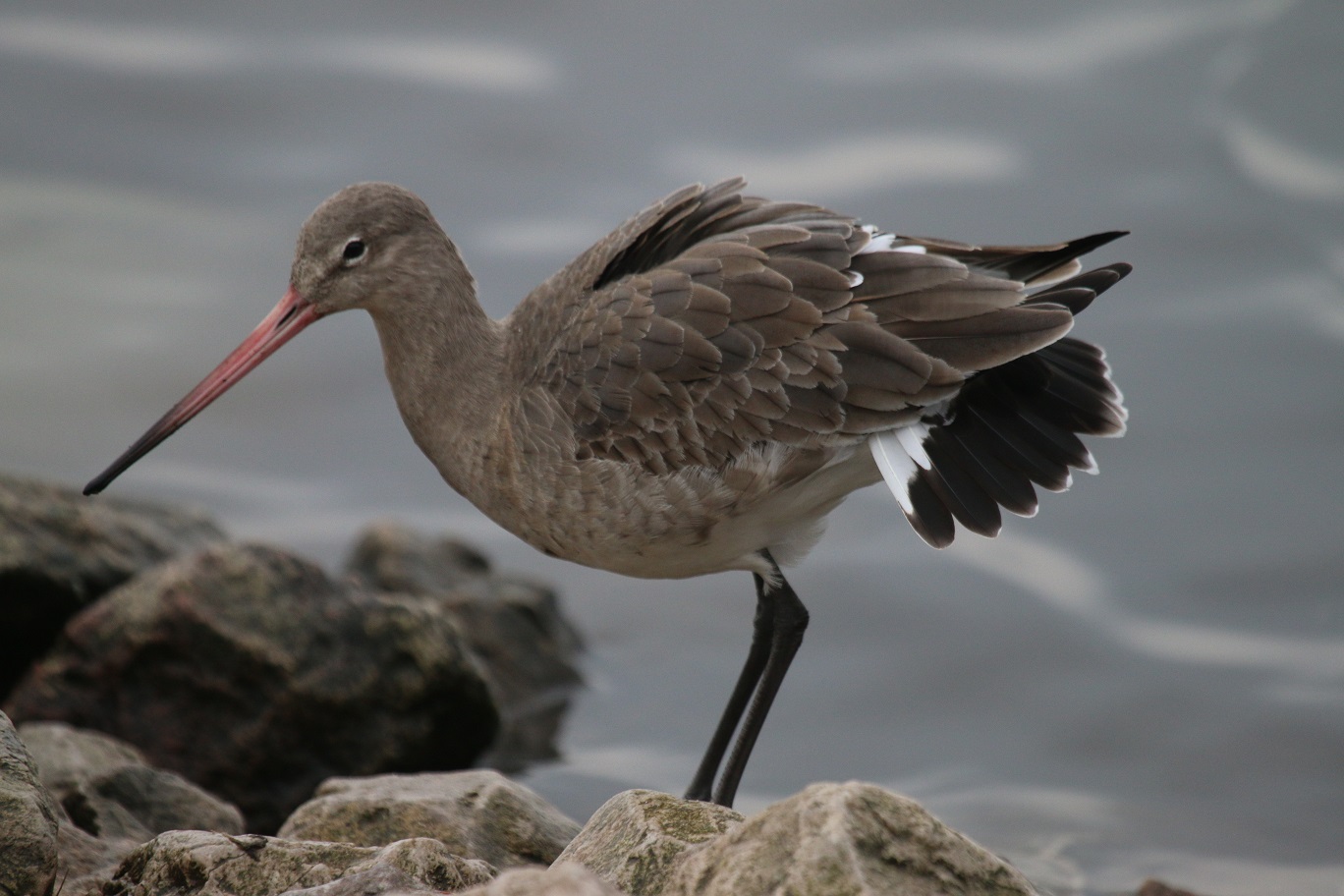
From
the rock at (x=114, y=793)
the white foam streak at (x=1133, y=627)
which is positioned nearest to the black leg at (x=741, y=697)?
the rock at (x=114, y=793)

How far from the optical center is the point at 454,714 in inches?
285

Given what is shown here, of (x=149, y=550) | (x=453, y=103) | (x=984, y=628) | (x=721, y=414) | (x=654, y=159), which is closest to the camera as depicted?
(x=721, y=414)

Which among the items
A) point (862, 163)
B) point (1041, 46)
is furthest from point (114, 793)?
point (1041, 46)

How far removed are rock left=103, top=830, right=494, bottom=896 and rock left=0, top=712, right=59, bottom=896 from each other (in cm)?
18

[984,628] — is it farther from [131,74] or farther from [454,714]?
[131,74]

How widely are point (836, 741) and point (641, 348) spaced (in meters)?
3.49

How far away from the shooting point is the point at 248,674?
6.76 metres

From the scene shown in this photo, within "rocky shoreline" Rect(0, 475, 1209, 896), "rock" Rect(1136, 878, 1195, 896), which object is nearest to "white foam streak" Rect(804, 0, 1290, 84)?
"rocky shoreline" Rect(0, 475, 1209, 896)

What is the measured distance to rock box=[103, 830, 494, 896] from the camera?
405 centimetres

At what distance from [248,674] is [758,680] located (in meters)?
2.06

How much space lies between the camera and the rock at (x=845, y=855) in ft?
11.0

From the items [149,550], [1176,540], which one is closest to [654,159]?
[1176,540]

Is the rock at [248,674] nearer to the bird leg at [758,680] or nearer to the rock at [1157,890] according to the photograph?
the bird leg at [758,680]

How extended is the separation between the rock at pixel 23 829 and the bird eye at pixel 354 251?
2.46 metres
